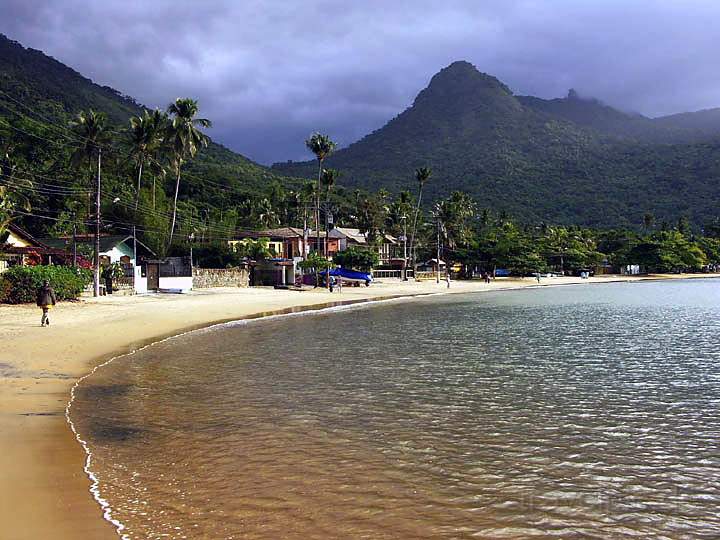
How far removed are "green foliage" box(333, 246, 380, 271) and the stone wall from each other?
1769 cm

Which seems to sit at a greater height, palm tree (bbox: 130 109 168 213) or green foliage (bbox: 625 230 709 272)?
palm tree (bbox: 130 109 168 213)

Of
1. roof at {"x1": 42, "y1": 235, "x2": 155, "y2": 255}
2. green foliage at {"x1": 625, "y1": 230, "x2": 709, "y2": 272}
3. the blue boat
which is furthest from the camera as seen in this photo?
green foliage at {"x1": 625, "y1": 230, "x2": 709, "y2": 272}

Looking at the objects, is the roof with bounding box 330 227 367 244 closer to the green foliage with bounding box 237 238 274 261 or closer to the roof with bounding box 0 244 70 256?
the green foliage with bounding box 237 238 274 261

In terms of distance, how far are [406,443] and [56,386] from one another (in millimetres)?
8795

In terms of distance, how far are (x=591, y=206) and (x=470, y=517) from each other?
18228cm

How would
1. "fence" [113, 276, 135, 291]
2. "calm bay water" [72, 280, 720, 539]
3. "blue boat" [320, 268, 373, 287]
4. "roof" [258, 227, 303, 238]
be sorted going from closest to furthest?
"calm bay water" [72, 280, 720, 539], "fence" [113, 276, 135, 291], "blue boat" [320, 268, 373, 287], "roof" [258, 227, 303, 238]

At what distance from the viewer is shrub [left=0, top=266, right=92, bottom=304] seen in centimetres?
3291

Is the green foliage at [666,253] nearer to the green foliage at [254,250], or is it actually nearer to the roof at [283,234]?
the roof at [283,234]

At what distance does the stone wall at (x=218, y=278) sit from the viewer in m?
58.6

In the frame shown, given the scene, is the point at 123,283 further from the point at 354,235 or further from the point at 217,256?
the point at 354,235

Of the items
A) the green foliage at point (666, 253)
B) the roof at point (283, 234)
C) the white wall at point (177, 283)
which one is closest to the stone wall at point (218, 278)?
the white wall at point (177, 283)

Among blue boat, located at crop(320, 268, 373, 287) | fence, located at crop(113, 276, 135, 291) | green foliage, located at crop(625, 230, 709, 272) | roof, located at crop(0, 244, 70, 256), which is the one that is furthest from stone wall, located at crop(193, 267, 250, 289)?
green foliage, located at crop(625, 230, 709, 272)

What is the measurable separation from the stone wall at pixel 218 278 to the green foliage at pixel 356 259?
58.0 feet

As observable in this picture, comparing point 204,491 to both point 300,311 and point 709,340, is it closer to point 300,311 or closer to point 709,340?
point 709,340
